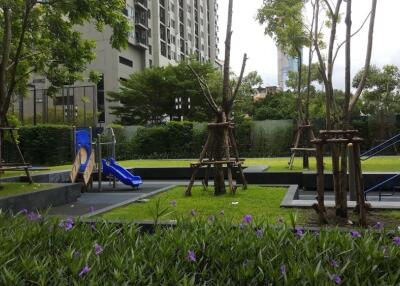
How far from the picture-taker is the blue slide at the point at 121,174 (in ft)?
44.6

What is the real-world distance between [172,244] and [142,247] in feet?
0.73

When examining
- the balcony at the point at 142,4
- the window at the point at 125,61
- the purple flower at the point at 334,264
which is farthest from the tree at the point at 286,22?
the balcony at the point at 142,4

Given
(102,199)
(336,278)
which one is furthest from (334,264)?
(102,199)

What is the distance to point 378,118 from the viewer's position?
27859 millimetres

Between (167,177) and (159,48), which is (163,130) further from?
(159,48)

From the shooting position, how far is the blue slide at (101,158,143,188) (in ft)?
44.6

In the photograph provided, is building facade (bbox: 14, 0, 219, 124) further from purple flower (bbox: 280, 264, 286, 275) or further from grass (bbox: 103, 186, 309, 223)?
purple flower (bbox: 280, 264, 286, 275)

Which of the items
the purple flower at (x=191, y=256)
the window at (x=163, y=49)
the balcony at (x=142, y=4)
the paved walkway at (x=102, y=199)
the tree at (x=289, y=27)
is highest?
the balcony at (x=142, y=4)

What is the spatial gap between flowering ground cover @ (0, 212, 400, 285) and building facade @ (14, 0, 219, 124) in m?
29.0

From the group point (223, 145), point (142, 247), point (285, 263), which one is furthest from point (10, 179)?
point (285, 263)

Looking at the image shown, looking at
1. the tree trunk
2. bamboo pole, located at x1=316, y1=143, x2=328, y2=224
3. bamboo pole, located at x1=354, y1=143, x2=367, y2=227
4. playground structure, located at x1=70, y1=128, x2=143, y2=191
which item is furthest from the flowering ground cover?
playground structure, located at x1=70, y1=128, x2=143, y2=191

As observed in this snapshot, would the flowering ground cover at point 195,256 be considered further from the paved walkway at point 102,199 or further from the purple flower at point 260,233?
the paved walkway at point 102,199

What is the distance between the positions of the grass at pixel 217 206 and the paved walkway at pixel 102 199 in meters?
0.72

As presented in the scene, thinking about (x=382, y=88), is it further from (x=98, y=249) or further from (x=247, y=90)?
(x=98, y=249)
